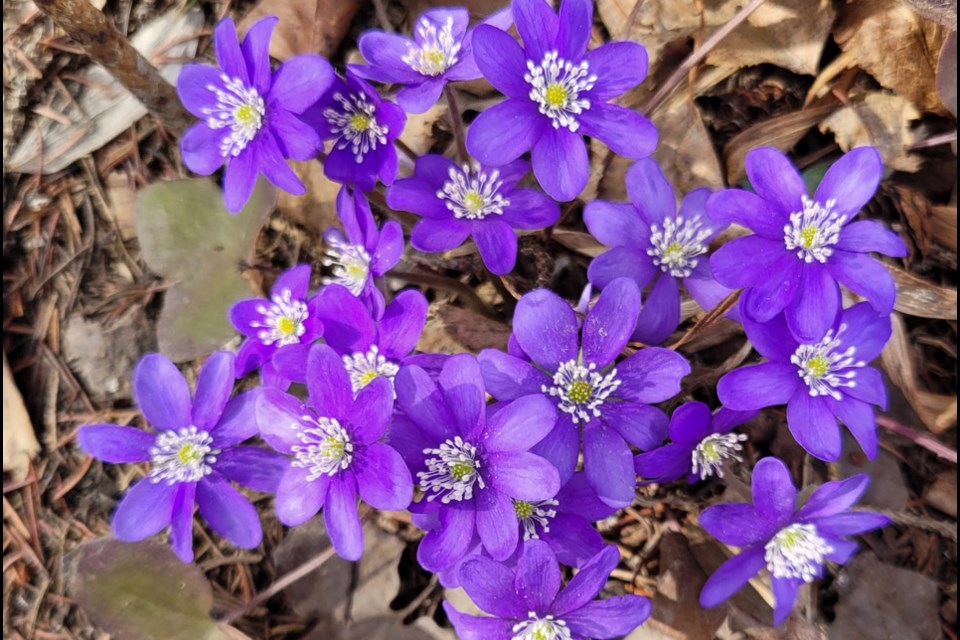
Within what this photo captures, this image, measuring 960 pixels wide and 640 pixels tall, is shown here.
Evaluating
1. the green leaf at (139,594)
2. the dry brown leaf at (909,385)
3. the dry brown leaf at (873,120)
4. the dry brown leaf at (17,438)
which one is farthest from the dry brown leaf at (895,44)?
the dry brown leaf at (17,438)

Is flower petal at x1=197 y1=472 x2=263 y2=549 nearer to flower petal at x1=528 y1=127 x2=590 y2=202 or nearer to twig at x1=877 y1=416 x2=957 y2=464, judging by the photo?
flower petal at x1=528 y1=127 x2=590 y2=202

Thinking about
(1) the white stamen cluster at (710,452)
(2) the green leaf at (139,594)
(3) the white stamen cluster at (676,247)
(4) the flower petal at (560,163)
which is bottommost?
(2) the green leaf at (139,594)

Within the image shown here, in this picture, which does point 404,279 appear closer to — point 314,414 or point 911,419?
point 314,414

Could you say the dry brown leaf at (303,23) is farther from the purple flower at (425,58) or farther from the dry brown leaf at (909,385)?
the dry brown leaf at (909,385)

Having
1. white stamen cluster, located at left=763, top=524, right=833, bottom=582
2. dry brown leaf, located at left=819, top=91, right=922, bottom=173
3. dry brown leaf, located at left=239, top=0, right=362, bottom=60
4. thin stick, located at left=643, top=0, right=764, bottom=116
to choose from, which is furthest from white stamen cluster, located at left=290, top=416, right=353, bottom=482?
dry brown leaf, located at left=819, top=91, right=922, bottom=173

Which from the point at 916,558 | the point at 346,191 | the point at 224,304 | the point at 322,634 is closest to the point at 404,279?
the point at 346,191

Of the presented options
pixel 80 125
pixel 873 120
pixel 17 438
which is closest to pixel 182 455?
pixel 17 438

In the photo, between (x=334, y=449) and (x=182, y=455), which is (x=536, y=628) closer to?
(x=334, y=449)
